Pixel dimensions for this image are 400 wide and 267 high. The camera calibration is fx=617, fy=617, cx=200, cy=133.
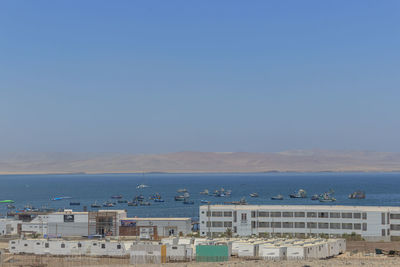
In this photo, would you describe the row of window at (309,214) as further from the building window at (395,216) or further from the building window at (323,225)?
the building window at (395,216)

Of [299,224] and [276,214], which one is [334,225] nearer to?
[299,224]

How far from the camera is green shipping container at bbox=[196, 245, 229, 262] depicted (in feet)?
165

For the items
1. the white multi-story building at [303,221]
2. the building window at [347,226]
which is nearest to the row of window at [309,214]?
the white multi-story building at [303,221]

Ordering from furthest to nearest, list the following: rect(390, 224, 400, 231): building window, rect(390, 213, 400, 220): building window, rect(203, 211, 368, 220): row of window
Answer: rect(203, 211, 368, 220): row of window, rect(390, 224, 400, 231): building window, rect(390, 213, 400, 220): building window

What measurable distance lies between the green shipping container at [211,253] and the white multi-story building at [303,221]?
23299 millimetres

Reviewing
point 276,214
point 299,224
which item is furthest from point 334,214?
point 276,214

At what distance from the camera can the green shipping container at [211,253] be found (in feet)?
165

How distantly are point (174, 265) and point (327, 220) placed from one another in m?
33.0

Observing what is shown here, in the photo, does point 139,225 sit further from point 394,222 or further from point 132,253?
point 394,222

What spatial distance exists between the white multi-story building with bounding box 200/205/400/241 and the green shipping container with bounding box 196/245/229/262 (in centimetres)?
2330

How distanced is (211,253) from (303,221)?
26.6 metres

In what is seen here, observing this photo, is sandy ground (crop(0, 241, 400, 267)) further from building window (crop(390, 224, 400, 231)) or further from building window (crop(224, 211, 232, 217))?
building window (crop(224, 211, 232, 217))

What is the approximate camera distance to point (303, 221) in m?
74.8

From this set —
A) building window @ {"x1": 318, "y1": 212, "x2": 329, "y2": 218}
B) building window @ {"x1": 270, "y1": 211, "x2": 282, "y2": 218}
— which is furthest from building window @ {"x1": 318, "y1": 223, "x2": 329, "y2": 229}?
building window @ {"x1": 270, "y1": 211, "x2": 282, "y2": 218}
